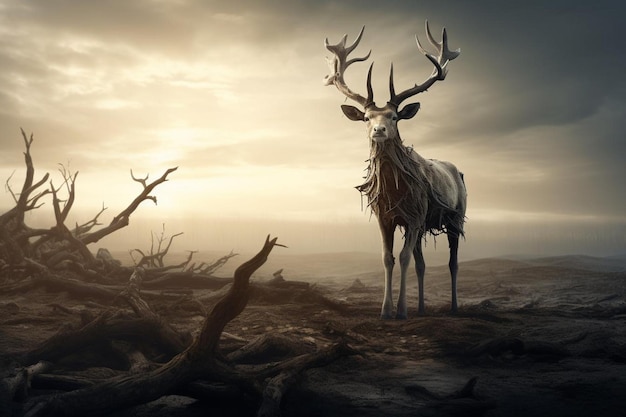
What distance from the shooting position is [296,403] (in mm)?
4879

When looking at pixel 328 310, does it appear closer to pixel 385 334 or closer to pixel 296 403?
pixel 385 334

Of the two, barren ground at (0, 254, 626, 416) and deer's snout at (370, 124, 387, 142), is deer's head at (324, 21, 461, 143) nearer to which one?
deer's snout at (370, 124, 387, 142)

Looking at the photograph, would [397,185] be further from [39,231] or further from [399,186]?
[39,231]

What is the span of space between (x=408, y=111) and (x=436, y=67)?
143 centimetres

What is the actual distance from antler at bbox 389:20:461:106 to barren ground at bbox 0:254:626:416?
148 inches

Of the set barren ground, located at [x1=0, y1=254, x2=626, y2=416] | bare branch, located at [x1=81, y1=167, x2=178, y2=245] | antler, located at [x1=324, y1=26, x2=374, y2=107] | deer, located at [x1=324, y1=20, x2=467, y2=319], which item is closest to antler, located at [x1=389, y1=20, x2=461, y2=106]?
deer, located at [x1=324, y1=20, x2=467, y2=319]

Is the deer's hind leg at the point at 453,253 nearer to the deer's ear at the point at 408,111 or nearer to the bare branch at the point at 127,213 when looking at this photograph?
the deer's ear at the point at 408,111

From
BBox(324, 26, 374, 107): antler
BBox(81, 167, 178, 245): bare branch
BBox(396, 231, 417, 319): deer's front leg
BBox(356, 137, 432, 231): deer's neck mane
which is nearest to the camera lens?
BBox(396, 231, 417, 319): deer's front leg

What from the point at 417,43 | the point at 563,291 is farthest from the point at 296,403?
the point at 563,291

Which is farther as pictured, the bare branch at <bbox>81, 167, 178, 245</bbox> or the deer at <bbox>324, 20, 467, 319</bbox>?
the bare branch at <bbox>81, 167, 178, 245</bbox>

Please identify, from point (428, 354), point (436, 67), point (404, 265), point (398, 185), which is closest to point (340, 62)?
point (436, 67)

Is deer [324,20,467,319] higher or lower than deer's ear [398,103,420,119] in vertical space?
lower

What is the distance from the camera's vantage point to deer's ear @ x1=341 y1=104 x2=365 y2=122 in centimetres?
899

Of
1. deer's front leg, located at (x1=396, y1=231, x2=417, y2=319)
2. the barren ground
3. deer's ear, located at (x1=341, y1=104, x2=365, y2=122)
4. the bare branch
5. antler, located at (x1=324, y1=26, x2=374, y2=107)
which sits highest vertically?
antler, located at (x1=324, y1=26, x2=374, y2=107)
